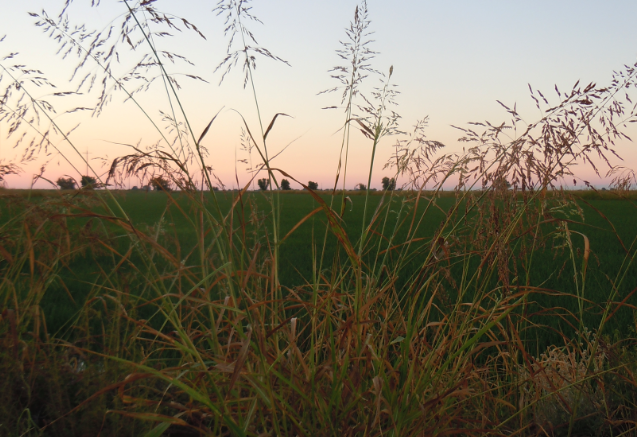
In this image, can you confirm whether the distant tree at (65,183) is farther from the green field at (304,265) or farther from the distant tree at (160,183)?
the distant tree at (160,183)

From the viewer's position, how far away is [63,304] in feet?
13.1

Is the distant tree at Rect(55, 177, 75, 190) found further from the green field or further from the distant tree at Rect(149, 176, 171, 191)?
the distant tree at Rect(149, 176, 171, 191)

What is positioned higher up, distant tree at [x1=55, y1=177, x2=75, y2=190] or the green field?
distant tree at [x1=55, y1=177, x2=75, y2=190]

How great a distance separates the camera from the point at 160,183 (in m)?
1.79

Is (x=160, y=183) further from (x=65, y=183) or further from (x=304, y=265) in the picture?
(x=304, y=265)

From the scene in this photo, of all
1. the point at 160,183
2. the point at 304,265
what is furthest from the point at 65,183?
the point at 304,265

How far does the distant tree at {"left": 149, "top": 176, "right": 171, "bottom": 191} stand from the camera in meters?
1.76

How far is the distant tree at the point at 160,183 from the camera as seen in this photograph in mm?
1763

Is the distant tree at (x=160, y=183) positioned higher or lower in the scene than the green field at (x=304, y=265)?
higher

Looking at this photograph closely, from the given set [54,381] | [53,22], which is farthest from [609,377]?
[53,22]

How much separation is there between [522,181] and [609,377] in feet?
3.65

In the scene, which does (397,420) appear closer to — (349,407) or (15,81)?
(349,407)

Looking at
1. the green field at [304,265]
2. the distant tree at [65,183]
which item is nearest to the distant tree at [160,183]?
the green field at [304,265]

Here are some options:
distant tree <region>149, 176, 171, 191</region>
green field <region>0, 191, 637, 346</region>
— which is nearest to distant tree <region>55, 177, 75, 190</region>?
green field <region>0, 191, 637, 346</region>
